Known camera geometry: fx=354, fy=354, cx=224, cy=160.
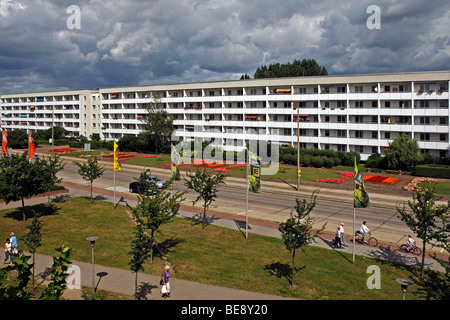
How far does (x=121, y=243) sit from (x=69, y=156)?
5236 centimetres

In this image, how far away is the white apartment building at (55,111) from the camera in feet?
330

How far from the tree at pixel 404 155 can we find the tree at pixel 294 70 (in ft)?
172

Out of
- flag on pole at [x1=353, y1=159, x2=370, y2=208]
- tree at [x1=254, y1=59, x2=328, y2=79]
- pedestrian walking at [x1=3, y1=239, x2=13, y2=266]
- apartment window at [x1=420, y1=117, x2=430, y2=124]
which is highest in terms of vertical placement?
tree at [x1=254, y1=59, x2=328, y2=79]

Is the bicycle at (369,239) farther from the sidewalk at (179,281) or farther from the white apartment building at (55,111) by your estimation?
the white apartment building at (55,111)

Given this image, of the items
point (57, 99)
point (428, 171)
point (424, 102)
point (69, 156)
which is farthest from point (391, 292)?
point (57, 99)

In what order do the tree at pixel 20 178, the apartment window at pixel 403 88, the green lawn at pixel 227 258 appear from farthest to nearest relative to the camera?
the apartment window at pixel 403 88 < the tree at pixel 20 178 < the green lawn at pixel 227 258

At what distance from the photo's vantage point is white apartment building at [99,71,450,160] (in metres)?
52.9

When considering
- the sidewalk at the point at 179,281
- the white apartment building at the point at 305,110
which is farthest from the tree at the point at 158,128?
the sidewalk at the point at 179,281

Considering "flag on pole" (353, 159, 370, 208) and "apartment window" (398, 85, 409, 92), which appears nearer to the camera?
"flag on pole" (353, 159, 370, 208)

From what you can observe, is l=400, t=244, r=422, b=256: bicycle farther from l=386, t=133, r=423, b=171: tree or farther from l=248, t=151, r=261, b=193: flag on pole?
A: l=386, t=133, r=423, b=171: tree

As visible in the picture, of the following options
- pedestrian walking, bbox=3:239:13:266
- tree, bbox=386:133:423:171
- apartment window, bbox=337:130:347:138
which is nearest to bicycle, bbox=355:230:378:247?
pedestrian walking, bbox=3:239:13:266

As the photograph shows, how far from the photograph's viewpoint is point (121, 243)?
19.9m

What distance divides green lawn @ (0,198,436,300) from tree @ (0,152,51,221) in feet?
6.64

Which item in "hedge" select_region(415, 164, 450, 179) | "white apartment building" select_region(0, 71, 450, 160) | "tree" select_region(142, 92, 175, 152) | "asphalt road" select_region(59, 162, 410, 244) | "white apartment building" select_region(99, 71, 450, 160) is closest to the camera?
"asphalt road" select_region(59, 162, 410, 244)
